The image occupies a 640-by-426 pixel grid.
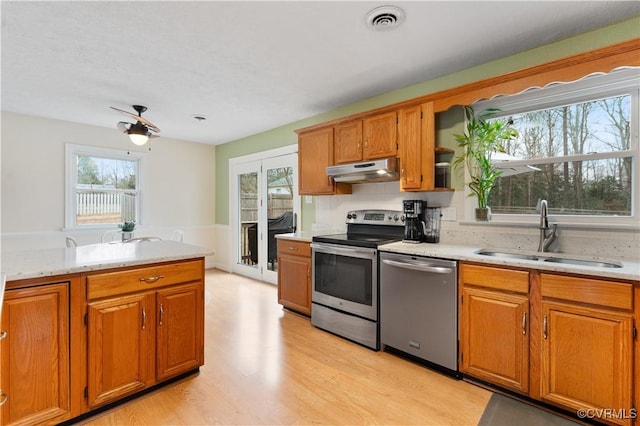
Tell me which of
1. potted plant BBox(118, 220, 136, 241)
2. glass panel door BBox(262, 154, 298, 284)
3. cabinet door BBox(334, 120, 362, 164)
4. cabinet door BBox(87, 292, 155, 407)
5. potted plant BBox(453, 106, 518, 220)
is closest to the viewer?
cabinet door BBox(87, 292, 155, 407)

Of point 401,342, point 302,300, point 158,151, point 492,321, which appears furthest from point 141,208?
point 492,321

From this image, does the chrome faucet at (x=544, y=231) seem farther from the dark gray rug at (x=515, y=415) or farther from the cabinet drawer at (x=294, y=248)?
the cabinet drawer at (x=294, y=248)

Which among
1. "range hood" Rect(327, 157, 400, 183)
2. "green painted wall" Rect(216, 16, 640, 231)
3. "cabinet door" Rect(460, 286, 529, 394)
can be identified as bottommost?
"cabinet door" Rect(460, 286, 529, 394)

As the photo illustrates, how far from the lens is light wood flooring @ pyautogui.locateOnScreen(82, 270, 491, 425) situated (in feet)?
6.01

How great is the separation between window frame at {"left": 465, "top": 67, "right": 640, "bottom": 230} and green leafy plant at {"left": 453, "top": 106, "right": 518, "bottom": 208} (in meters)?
0.09

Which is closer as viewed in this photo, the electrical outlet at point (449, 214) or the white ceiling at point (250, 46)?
the white ceiling at point (250, 46)

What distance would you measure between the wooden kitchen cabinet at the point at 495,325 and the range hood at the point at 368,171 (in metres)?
1.12

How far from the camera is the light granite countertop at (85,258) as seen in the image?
1.61 metres

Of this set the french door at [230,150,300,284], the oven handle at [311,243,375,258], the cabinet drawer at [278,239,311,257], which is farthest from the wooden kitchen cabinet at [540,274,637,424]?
the french door at [230,150,300,284]

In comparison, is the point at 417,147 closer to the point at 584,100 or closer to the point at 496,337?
the point at 584,100

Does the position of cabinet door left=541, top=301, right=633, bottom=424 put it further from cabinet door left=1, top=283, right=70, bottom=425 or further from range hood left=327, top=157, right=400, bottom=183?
cabinet door left=1, top=283, right=70, bottom=425

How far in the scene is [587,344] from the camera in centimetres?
173

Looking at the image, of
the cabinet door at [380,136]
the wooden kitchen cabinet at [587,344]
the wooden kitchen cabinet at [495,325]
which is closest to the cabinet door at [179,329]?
the wooden kitchen cabinet at [495,325]

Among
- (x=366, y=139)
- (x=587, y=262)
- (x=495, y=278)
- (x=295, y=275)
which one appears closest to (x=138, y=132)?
(x=295, y=275)
